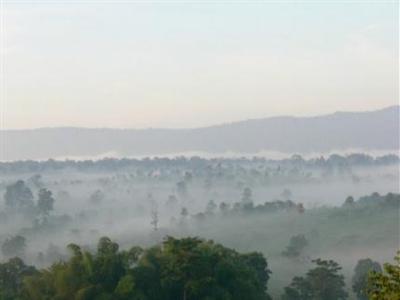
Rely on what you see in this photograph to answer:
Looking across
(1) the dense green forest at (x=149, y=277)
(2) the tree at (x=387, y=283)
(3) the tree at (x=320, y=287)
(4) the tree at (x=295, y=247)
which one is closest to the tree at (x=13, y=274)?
(1) the dense green forest at (x=149, y=277)

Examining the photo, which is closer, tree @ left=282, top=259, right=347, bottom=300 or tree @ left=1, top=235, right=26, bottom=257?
tree @ left=282, top=259, right=347, bottom=300

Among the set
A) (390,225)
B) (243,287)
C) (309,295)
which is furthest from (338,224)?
(243,287)

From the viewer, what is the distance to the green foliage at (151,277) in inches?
1619

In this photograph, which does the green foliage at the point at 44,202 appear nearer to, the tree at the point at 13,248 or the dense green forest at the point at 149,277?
the tree at the point at 13,248

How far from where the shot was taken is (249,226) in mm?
134625

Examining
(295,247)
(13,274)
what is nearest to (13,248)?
(295,247)

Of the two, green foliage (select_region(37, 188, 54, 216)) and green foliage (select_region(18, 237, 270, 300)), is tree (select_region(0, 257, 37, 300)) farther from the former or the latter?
green foliage (select_region(37, 188, 54, 216))

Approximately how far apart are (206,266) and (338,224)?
88.5 meters

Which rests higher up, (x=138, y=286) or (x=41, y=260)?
(x=138, y=286)

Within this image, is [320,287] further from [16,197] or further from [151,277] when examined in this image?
[16,197]

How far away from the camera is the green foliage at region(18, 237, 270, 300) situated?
41.1 metres

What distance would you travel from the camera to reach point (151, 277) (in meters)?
42.6

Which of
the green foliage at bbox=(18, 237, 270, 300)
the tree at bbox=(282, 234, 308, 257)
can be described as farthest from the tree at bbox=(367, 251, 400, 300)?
the tree at bbox=(282, 234, 308, 257)

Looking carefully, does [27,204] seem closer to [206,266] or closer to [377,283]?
[206,266]
